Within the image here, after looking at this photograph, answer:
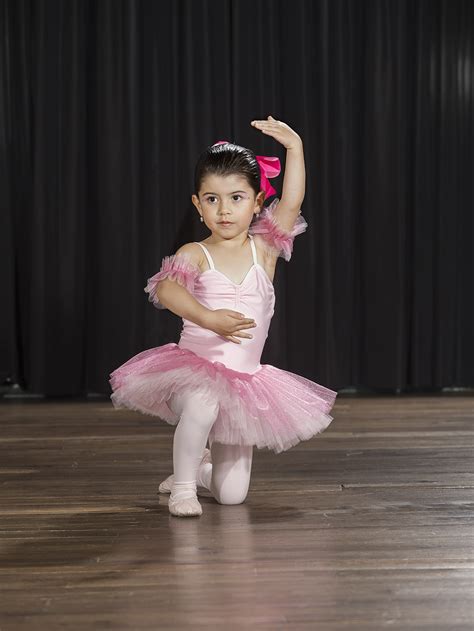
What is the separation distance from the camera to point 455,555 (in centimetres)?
192

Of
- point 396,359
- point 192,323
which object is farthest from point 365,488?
point 396,359

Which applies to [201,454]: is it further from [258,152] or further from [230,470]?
[258,152]

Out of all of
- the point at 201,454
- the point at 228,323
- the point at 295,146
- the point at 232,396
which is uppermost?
the point at 295,146

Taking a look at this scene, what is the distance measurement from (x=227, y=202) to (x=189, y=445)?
556mm

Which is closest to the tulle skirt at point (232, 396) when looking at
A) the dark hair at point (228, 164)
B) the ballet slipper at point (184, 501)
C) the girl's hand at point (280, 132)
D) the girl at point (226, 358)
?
the girl at point (226, 358)

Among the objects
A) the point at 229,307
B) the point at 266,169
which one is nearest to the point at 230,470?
the point at 229,307

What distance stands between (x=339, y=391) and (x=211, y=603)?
3.25 metres

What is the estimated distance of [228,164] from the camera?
Result: 2375mm

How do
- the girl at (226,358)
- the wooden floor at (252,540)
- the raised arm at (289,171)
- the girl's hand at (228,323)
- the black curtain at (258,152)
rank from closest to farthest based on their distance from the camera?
the wooden floor at (252,540) → the girl's hand at (228,323) → the girl at (226,358) → the raised arm at (289,171) → the black curtain at (258,152)

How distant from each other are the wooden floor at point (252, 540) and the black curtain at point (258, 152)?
1385mm

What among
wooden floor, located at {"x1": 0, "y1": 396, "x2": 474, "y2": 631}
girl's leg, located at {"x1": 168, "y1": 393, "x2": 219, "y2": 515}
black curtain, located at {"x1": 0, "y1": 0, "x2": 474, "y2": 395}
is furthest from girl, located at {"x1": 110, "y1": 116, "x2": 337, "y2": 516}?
black curtain, located at {"x1": 0, "y1": 0, "x2": 474, "y2": 395}

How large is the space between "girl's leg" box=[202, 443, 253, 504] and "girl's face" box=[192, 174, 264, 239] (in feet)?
1.60

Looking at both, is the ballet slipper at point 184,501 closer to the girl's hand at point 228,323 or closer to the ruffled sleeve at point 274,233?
the girl's hand at point 228,323

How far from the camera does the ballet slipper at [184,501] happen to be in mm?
2254
